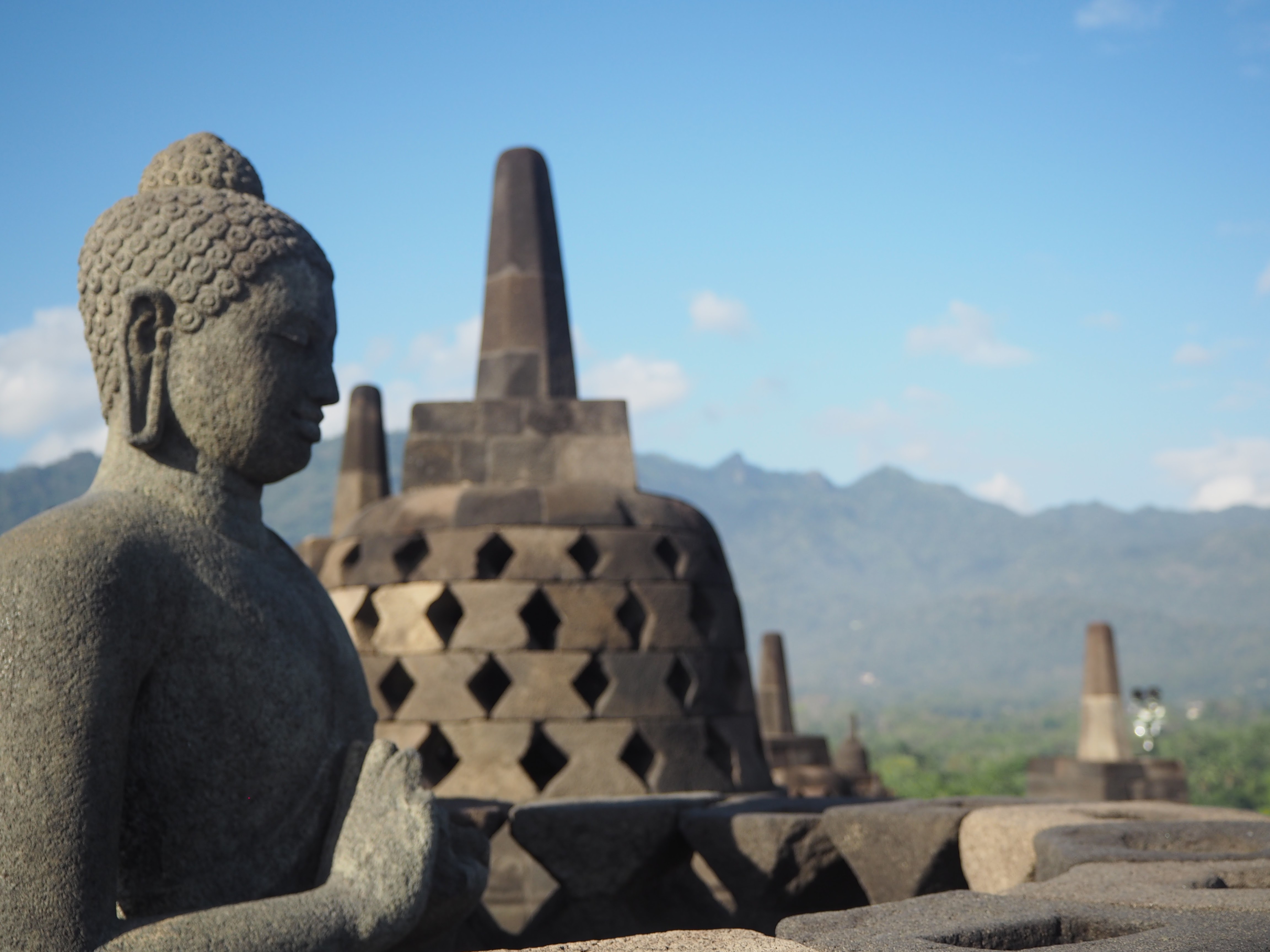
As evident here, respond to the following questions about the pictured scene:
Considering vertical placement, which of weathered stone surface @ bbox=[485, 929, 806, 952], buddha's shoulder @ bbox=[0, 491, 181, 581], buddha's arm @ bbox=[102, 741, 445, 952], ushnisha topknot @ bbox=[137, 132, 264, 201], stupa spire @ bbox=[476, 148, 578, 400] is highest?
stupa spire @ bbox=[476, 148, 578, 400]

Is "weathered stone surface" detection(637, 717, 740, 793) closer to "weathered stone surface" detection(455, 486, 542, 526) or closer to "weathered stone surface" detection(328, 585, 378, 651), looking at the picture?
"weathered stone surface" detection(455, 486, 542, 526)

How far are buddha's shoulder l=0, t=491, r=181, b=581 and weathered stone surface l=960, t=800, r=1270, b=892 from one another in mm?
2289

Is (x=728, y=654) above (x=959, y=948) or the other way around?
above

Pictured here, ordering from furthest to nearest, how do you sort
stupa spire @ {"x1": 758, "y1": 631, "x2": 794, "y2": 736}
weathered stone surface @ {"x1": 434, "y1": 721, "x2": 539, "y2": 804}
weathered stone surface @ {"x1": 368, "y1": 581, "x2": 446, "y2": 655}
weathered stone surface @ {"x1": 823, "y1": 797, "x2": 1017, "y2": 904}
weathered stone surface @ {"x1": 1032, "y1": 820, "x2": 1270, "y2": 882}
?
stupa spire @ {"x1": 758, "y1": 631, "x2": 794, "y2": 736} < weathered stone surface @ {"x1": 368, "y1": 581, "x2": 446, "y2": 655} < weathered stone surface @ {"x1": 434, "y1": 721, "x2": 539, "y2": 804} < weathered stone surface @ {"x1": 823, "y1": 797, "x2": 1017, "y2": 904} < weathered stone surface @ {"x1": 1032, "y1": 820, "x2": 1270, "y2": 882}

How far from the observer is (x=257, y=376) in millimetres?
2271

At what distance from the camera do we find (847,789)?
1684 cm

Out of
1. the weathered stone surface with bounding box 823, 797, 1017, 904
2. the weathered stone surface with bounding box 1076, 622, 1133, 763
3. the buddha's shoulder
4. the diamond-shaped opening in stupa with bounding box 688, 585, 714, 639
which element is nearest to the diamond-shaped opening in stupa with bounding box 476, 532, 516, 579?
the diamond-shaped opening in stupa with bounding box 688, 585, 714, 639

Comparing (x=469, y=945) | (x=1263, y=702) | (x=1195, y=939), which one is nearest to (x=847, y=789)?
(x=469, y=945)

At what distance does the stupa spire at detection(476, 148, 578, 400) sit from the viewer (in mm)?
5930

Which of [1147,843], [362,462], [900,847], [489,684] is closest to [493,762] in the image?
[489,684]

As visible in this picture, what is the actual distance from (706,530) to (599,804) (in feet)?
6.35

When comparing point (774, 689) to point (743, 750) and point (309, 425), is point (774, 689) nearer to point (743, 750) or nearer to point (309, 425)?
point (743, 750)

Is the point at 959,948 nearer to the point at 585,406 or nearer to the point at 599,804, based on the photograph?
the point at 599,804

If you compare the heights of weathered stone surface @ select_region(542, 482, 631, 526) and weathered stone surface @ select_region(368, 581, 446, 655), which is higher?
weathered stone surface @ select_region(542, 482, 631, 526)
